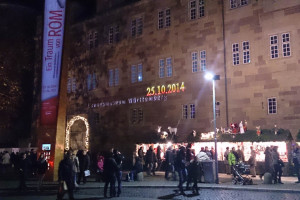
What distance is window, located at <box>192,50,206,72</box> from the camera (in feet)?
89.7

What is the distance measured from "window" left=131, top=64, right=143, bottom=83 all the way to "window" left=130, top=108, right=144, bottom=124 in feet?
8.70

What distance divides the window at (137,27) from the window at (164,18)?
6.94 ft

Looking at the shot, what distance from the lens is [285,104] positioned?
23219mm

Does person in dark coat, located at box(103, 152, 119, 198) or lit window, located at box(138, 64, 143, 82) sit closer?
person in dark coat, located at box(103, 152, 119, 198)

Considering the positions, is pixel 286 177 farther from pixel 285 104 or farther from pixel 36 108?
pixel 36 108

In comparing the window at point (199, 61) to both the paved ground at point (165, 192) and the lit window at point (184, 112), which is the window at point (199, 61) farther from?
the paved ground at point (165, 192)

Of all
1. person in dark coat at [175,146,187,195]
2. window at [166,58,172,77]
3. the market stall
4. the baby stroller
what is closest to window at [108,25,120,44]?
window at [166,58,172,77]

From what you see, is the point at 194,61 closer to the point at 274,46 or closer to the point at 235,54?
the point at 235,54

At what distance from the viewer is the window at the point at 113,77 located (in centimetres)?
3319

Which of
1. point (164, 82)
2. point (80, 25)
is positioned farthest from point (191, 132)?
point (80, 25)

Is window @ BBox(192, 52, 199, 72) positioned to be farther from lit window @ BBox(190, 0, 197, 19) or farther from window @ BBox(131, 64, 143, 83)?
window @ BBox(131, 64, 143, 83)

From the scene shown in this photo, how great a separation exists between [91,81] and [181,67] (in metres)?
11.0

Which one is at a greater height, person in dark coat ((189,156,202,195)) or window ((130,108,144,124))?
window ((130,108,144,124))

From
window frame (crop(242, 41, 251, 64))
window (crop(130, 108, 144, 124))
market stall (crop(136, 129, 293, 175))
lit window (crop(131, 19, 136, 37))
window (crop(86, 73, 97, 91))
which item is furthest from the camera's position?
window (crop(86, 73, 97, 91))
